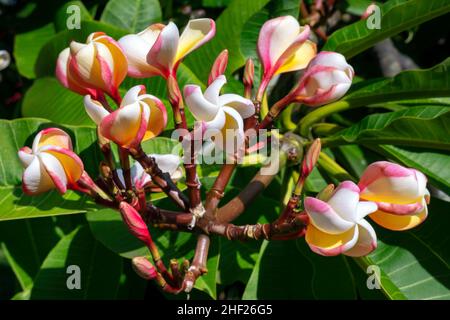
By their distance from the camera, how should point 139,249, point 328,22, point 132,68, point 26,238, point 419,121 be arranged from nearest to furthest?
point 132,68
point 419,121
point 139,249
point 26,238
point 328,22

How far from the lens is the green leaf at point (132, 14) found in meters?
1.51

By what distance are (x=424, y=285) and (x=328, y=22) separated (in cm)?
97

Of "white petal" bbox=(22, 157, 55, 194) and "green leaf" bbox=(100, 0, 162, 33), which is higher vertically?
"white petal" bbox=(22, 157, 55, 194)

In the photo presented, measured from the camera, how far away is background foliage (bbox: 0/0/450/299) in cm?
109

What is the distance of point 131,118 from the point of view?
79cm

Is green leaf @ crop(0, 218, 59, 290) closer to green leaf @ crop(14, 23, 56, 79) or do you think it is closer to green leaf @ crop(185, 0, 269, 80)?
green leaf @ crop(14, 23, 56, 79)

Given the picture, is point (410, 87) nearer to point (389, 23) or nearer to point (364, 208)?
point (389, 23)

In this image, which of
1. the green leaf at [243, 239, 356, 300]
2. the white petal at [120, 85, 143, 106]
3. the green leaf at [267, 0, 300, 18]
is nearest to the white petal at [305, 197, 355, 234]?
the white petal at [120, 85, 143, 106]

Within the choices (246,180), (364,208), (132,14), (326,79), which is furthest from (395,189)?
(132,14)

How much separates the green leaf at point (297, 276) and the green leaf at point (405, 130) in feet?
0.72

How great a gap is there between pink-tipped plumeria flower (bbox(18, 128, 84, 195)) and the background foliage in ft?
0.55
